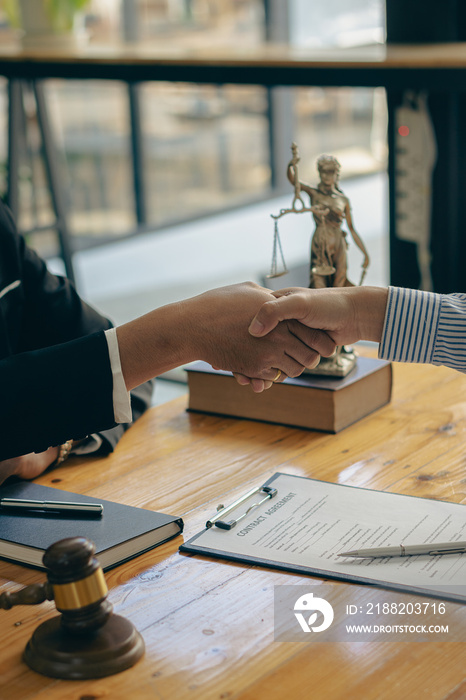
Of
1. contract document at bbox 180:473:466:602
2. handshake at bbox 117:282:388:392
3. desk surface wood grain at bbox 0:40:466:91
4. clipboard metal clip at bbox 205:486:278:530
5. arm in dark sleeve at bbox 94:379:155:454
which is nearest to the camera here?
contract document at bbox 180:473:466:602

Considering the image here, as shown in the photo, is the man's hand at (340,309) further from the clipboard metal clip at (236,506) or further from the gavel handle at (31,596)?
the gavel handle at (31,596)

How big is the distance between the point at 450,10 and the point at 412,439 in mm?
1455

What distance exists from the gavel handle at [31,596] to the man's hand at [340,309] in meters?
0.50

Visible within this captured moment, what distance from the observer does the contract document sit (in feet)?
3.01

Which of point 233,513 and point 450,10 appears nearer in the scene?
point 233,513

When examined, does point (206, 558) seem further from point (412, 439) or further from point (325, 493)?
point (412, 439)

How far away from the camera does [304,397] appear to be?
1.38m

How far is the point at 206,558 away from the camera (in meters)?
0.98

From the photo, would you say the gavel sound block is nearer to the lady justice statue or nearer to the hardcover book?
the hardcover book

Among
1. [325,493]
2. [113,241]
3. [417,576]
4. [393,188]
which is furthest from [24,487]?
[113,241]

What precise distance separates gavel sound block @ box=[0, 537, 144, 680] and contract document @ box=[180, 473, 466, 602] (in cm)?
20

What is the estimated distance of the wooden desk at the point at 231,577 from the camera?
2.51 feet

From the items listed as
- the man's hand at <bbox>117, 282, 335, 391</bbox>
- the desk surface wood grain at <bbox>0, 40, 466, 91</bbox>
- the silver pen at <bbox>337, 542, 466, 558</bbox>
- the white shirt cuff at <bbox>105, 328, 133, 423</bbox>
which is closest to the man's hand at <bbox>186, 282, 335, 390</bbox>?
the man's hand at <bbox>117, 282, 335, 391</bbox>

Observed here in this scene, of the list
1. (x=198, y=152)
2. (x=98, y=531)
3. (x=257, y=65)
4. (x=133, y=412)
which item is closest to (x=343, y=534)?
(x=98, y=531)
